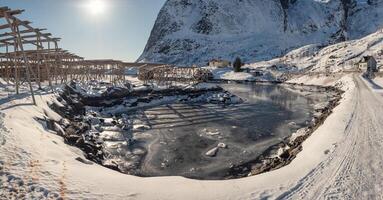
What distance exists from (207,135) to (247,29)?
169773 mm

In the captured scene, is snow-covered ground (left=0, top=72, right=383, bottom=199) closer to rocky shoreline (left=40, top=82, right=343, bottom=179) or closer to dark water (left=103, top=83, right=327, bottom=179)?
rocky shoreline (left=40, top=82, right=343, bottom=179)

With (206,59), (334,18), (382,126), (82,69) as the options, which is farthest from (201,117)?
(334,18)

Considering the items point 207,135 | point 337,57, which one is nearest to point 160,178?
point 207,135

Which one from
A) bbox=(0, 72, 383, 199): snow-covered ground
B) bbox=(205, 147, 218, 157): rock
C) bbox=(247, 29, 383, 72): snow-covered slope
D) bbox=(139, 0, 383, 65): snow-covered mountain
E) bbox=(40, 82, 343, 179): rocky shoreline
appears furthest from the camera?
bbox=(139, 0, 383, 65): snow-covered mountain

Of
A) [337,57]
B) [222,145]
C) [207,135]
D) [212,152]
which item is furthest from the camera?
[337,57]

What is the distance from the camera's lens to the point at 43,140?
12945mm

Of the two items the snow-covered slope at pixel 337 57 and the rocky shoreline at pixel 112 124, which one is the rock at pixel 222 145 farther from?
→ the snow-covered slope at pixel 337 57

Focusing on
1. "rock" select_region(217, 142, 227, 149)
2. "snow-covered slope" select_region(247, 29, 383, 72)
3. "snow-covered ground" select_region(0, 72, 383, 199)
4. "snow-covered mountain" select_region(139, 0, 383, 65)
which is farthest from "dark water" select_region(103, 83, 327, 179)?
"snow-covered mountain" select_region(139, 0, 383, 65)

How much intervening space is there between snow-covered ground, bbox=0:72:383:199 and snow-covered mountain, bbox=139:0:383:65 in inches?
5923

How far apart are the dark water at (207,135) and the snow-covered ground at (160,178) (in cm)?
405

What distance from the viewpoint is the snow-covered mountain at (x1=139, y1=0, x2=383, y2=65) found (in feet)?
558

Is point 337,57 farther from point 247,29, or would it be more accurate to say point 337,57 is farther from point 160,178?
point 160,178

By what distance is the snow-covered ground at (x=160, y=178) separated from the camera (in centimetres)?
913

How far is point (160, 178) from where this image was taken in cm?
1149
